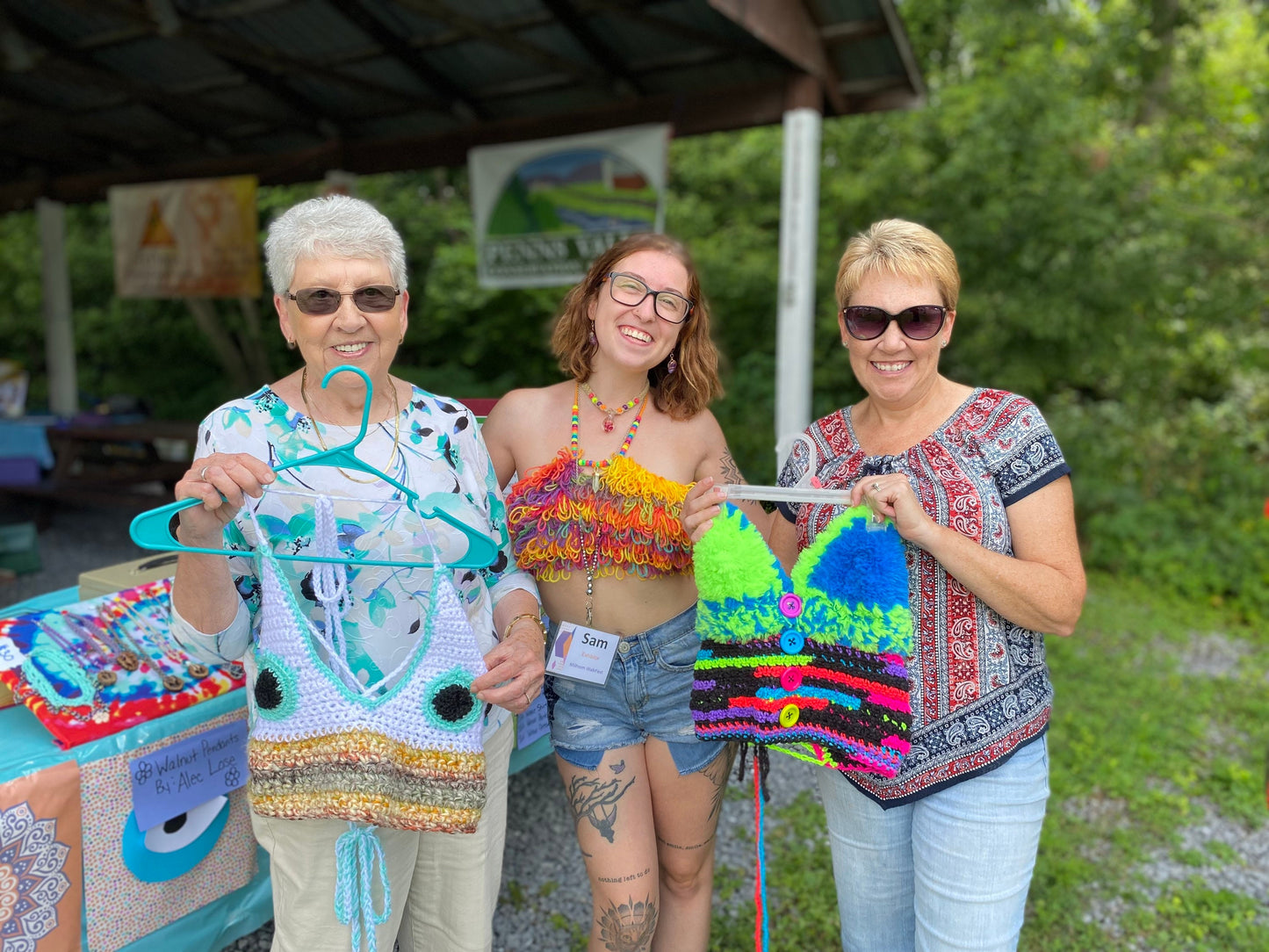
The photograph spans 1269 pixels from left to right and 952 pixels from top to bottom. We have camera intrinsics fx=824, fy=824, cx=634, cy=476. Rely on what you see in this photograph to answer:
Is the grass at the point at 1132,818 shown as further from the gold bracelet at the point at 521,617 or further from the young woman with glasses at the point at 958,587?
the gold bracelet at the point at 521,617

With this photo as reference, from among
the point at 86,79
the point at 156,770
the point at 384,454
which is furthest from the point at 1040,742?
the point at 86,79

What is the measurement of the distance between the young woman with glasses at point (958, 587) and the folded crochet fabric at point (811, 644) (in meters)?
0.06

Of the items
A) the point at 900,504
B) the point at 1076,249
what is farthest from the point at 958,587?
the point at 1076,249

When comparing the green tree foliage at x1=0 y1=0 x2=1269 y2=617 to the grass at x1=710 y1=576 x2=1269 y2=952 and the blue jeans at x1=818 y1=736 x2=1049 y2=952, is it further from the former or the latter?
the blue jeans at x1=818 y1=736 x2=1049 y2=952

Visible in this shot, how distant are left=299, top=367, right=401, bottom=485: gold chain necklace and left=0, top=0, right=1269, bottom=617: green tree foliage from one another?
3.87 metres

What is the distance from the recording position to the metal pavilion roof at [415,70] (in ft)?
17.1

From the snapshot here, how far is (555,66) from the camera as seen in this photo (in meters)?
5.73

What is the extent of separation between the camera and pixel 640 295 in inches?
70.9

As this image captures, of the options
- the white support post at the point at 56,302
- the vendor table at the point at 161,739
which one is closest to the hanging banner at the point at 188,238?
the white support post at the point at 56,302

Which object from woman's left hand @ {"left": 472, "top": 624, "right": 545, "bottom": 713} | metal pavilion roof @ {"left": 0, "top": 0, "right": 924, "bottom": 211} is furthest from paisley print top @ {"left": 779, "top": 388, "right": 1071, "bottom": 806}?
metal pavilion roof @ {"left": 0, "top": 0, "right": 924, "bottom": 211}

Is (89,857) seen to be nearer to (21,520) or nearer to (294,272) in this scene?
(294,272)

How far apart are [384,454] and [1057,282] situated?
20.7ft

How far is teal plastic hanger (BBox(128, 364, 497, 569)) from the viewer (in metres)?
1.31

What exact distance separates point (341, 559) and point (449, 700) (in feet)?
1.03
